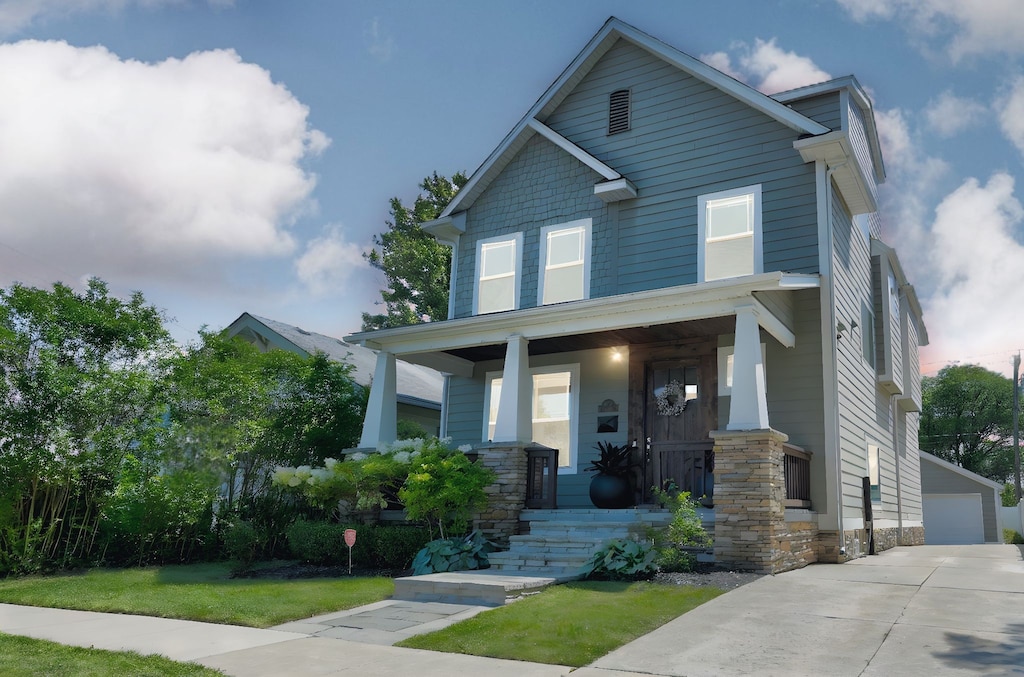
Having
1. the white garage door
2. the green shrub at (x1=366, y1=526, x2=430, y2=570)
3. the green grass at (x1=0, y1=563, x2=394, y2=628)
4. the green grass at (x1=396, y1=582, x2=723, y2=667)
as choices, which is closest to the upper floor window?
the green shrub at (x1=366, y1=526, x2=430, y2=570)

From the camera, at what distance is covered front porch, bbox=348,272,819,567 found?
983cm

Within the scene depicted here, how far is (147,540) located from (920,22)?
60.4 ft

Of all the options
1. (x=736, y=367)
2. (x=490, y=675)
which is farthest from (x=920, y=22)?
(x=490, y=675)

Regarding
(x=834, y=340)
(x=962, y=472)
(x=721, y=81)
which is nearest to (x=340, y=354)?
(x=721, y=81)

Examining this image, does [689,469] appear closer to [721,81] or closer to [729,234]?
[729,234]

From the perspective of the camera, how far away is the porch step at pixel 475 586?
782cm

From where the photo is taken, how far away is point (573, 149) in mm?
14305

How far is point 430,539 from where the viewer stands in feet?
35.4

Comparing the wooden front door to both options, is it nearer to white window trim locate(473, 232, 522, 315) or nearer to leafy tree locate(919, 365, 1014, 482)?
white window trim locate(473, 232, 522, 315)

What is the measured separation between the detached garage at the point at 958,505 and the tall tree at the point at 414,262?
59.0ft

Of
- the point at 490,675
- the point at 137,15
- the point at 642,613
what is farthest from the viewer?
the point at 137,15

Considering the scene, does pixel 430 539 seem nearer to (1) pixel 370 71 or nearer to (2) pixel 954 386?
(1) pixel 370 71

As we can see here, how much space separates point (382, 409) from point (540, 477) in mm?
3081

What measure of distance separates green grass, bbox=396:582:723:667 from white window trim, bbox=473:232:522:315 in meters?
7.23
